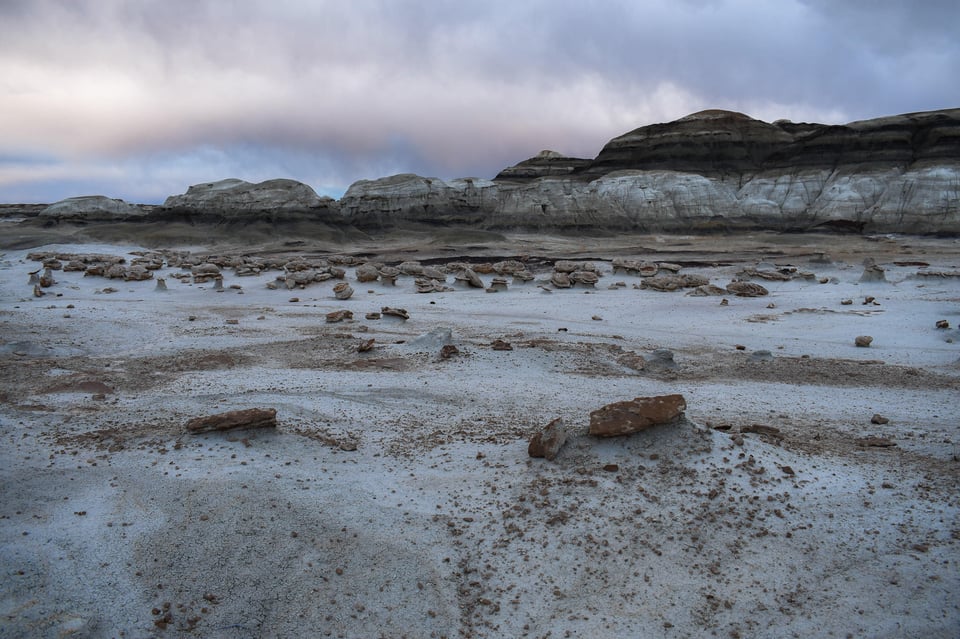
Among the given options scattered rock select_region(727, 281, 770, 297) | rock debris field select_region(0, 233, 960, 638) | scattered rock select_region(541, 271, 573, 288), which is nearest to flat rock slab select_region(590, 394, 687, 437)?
rock debris field select_region(0, 233, 960, 638)

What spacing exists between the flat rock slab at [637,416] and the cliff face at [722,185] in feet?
129

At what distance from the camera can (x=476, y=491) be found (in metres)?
4.61

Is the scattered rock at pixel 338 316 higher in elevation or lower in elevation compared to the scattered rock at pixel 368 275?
lower

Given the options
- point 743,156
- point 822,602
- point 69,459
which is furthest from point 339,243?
point 822,602

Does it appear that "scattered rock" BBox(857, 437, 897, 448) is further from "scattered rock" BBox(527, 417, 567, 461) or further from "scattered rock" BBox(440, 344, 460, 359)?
"scattered rock" BBox(440, 344, 460, 359)

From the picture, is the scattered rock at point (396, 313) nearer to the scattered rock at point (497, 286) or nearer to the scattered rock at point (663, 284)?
the scattered rock at point (497, 286)

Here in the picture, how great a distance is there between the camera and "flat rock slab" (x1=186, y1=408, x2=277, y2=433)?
5414 millimetres

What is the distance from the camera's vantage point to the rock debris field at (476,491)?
3434 mm

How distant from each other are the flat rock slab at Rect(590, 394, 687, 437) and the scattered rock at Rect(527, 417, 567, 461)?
280mm

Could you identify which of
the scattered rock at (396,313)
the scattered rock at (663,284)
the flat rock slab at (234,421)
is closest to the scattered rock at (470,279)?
the scattered rock at (663,284)

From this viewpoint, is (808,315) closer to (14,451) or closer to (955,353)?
(955,353)

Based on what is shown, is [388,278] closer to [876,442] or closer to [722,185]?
[876,442]

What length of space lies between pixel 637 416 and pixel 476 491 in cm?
158

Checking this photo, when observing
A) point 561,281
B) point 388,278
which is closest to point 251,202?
point 388,278
